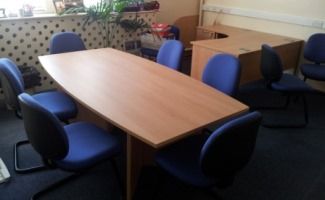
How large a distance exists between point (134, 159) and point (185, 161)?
36 centimetres

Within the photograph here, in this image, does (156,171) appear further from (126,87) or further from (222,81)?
(222,81)

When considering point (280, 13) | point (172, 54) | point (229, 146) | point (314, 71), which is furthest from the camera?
point (280, 13)

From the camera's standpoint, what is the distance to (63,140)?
1.51 m

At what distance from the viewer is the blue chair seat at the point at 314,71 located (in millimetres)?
3322

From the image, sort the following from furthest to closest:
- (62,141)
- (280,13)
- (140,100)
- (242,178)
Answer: (280,13) → (242,178) → (140,100) → (62,141)

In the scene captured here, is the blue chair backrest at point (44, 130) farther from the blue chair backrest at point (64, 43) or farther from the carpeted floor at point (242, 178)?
the blue chair backrest at point (64, 43)

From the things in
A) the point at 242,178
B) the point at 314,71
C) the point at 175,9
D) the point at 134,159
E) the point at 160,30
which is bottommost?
the point at 242,178

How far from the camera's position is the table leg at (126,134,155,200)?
1.79 m

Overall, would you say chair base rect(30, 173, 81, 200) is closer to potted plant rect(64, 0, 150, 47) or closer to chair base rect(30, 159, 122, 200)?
chair base rect(30, 159, 122, 200)

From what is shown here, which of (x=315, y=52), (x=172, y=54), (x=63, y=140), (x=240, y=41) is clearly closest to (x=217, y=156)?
(x=63, y=140)

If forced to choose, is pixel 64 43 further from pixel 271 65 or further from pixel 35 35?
pixel 271 65

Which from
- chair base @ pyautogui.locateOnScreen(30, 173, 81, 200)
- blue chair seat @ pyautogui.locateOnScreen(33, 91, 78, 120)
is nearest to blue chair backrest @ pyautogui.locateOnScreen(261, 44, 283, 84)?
blue chair seat @ pyautogui.locateOnScreen(33, 91, 78, 120)

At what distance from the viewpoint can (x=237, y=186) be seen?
83.1 inches

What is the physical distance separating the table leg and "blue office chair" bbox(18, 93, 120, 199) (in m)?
0.09
